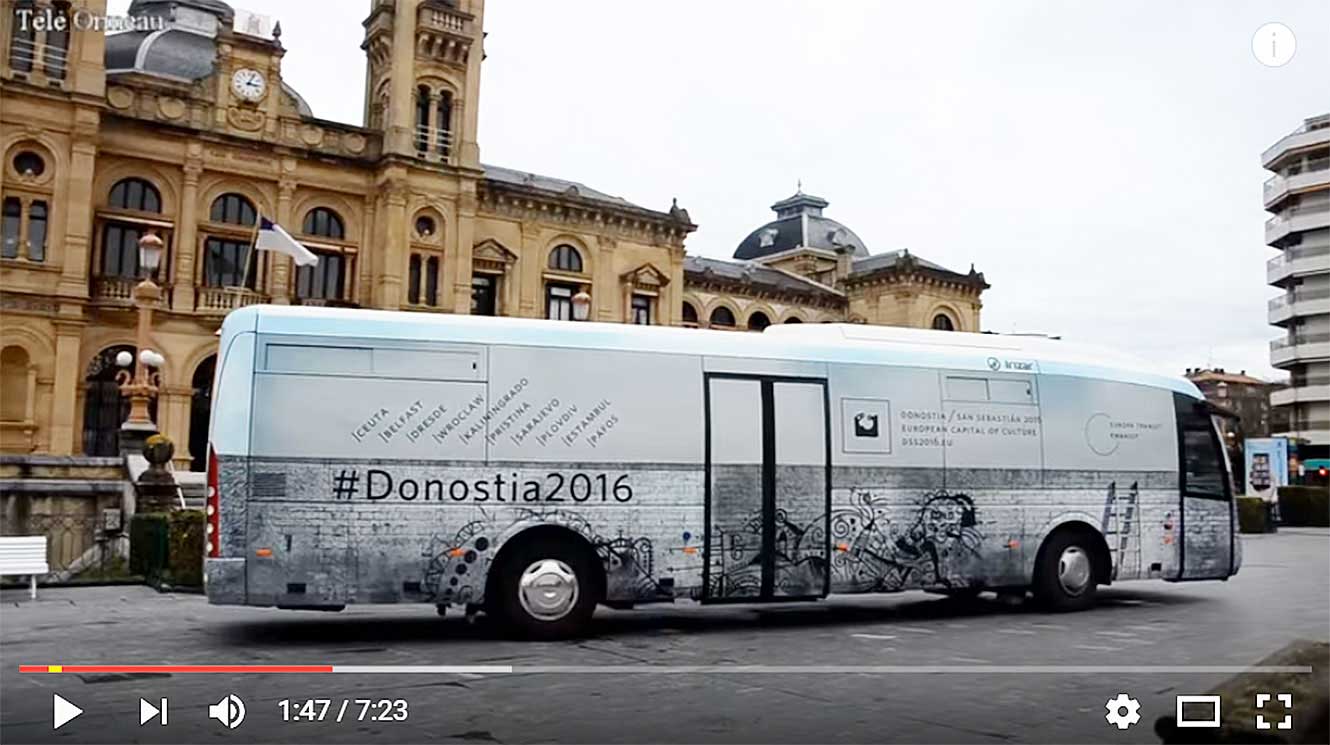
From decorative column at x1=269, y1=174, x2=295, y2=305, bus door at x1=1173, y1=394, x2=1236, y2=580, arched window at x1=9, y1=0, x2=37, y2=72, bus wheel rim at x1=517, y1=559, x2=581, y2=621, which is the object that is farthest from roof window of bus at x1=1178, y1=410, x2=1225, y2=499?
arched window at x1=9, y1=0, x2=37, y2=72

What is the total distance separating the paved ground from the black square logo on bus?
189 centimetres

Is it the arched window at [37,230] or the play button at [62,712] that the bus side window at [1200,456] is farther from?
the arched window at [37,230]

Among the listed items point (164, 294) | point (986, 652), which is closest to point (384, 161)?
point (164, 294)

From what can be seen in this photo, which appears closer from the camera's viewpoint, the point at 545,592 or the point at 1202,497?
the point at 545,592

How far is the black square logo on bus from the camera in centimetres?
1120

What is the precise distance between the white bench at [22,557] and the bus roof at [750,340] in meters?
6.17

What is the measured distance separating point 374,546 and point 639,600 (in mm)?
2538

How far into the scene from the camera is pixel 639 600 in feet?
33.6

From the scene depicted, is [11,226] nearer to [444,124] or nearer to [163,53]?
[163,53]

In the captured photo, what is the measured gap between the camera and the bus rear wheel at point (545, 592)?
9.73 m

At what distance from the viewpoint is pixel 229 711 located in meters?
6.23

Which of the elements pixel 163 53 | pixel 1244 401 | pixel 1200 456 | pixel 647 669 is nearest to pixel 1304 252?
pixel 1200 456

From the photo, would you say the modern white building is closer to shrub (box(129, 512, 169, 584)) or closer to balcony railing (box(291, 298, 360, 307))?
shrub (box(129, 512, 169, 584))

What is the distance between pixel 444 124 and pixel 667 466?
32916mm
